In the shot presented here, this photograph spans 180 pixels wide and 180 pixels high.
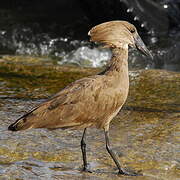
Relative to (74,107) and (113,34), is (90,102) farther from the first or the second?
(113,34)

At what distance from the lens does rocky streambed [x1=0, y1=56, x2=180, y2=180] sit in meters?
4.66

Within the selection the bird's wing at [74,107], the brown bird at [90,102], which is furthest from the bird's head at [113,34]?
the bird's wing at [74,107]

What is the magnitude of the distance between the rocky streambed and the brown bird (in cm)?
22

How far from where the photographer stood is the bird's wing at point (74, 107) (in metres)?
4.56

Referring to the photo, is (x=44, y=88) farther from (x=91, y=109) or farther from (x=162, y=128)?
(x=91, y=109)

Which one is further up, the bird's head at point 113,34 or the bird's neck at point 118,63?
the bird's head at point 113,34

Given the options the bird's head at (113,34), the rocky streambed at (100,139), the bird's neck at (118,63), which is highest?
the bird's head at (113,34)

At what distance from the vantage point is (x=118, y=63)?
489 centimetres

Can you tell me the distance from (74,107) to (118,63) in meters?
0.61

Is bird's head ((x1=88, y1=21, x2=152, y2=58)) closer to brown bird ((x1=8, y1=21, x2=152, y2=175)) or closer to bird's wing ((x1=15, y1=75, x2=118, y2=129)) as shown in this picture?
brown bird ((x1=8, y1=21, x2=152, y2=175))

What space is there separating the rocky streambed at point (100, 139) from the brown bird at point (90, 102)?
0.73ft

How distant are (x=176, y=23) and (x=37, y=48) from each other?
9.96ft

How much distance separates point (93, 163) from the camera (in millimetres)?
4855

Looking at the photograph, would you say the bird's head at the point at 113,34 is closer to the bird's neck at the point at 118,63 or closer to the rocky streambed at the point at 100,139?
the bird's neck at the point at 118,63
